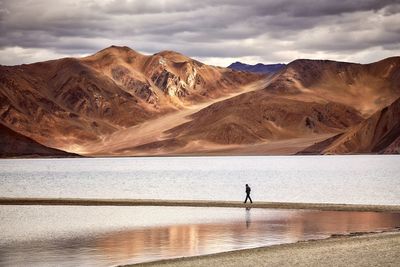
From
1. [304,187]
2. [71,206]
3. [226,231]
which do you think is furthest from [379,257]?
[304,187]

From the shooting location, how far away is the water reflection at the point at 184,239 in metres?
30.8

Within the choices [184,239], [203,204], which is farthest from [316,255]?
[203,204]

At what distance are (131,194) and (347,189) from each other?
21690 millimetres

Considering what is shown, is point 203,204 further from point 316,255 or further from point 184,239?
point 316,255

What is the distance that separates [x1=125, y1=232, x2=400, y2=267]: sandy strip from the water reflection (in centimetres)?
240

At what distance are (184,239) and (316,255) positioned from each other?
1072 centimetres

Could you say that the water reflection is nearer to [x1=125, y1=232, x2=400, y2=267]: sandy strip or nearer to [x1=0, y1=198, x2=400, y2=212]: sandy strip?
[x1=125, y1=232, x2=400, y2=267]: sandy strip

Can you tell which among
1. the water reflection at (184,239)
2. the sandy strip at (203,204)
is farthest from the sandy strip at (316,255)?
the sandy strip at (203,204)

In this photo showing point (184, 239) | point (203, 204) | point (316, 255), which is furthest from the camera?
point (203, 204)

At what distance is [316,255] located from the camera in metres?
26.8

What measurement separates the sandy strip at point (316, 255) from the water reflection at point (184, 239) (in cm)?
240

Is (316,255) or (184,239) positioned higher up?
(184,239)

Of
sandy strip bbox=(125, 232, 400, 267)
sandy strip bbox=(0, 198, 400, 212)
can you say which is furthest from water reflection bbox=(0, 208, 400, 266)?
sandy strip bbox=(0, 198, 400, 212)

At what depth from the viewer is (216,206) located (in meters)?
56.0
